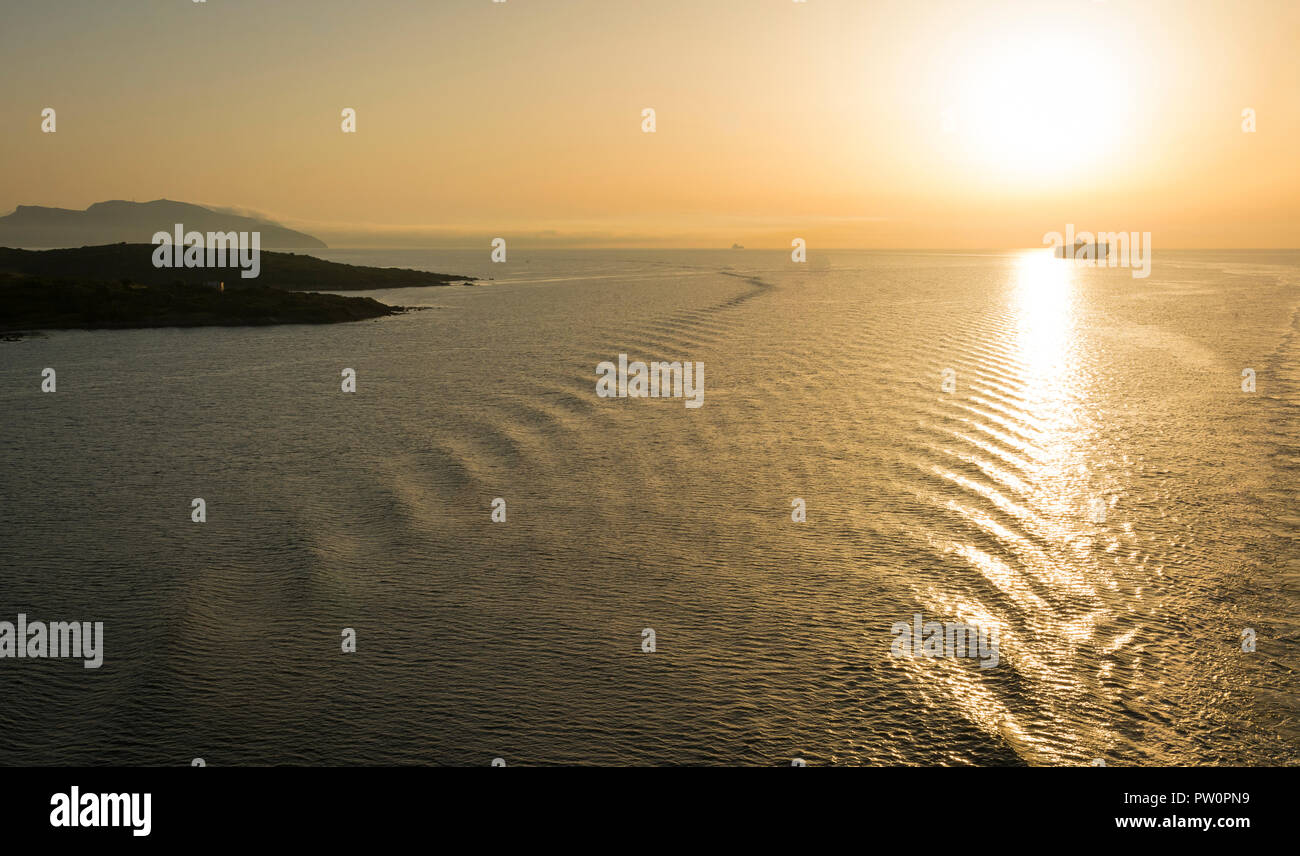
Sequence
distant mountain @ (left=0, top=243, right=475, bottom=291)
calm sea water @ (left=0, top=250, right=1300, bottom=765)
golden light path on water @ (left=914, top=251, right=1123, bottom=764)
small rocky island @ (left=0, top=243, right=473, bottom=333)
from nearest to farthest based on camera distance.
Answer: calm sea water @ (left=0, top=250, right=1300, bottom=765)
golden light path on water @ (left=914, top=251, right=1123, bottom=764)
small rocky island @ (left=0, top=243, right=473, bottom=333)
distant mountain @ (left=0, top=243, right=475, bottom=291)

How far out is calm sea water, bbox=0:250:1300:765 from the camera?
11.4 metres

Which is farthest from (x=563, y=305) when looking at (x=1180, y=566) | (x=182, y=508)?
(x=1180, y=566)

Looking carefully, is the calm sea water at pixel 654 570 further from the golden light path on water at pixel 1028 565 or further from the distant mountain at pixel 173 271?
the distant mountain at pixel 173 271

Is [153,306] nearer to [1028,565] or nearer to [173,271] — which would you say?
[173,271]

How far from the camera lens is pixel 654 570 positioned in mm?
16984

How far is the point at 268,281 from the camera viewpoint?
106 metres

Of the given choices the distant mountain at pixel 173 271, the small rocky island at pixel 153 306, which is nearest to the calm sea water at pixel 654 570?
the small rocky island at pixel 153 306

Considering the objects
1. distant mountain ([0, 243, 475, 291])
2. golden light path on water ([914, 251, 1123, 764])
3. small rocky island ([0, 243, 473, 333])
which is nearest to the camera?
golden light path on water ([914, 251, 1123, 764])

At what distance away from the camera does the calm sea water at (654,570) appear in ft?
37.3

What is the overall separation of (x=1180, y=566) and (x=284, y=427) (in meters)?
26.1

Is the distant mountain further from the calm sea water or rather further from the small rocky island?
the calm sea water

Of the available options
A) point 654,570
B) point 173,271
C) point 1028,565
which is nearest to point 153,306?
point 173,271

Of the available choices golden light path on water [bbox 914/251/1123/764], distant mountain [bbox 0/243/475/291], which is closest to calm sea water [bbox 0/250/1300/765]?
golden light path on water [bbox 914/251/1123/764]
